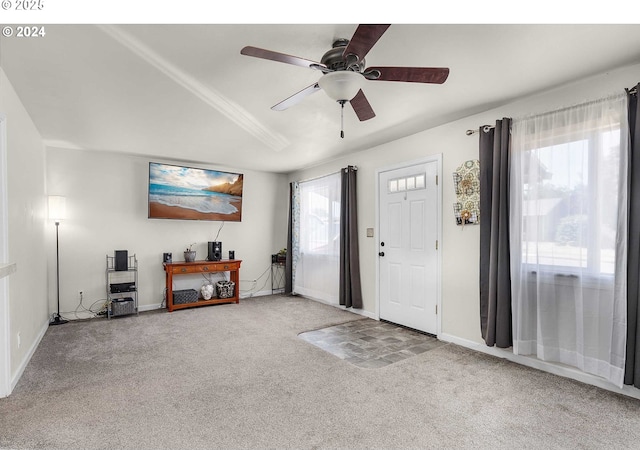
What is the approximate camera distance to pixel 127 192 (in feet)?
16.4

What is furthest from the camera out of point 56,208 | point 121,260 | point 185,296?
point 185,296

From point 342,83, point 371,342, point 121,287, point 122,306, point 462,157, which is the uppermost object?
point 342,83

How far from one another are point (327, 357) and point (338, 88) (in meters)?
2.34

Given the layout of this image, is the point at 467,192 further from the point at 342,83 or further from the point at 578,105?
the point at 342,83

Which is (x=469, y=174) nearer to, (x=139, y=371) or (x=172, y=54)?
(x=172, y=54)

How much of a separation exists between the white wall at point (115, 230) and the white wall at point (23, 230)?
59 cm

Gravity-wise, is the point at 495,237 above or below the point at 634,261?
above

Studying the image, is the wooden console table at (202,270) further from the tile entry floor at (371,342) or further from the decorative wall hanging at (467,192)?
the decorative wall hanging at (467,192)

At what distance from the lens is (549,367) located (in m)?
2.75

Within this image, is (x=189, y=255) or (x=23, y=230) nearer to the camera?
(x=23, y=230)

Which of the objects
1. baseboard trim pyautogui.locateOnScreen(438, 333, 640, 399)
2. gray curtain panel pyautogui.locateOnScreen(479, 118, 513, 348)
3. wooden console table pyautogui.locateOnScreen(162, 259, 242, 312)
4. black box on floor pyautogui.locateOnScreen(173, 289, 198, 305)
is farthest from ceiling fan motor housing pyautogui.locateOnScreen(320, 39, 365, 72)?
black box on floor pyautogui.locateOnScreen(173, 289, 198, 305)

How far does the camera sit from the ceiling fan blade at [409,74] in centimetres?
188

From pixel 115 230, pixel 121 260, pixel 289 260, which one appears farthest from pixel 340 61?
pixel 289 260

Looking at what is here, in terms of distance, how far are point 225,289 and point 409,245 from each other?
3.10m
